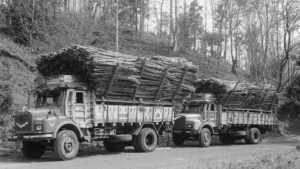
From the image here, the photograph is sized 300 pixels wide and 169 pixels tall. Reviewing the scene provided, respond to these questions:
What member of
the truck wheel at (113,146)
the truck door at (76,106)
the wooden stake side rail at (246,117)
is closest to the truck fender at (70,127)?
the truck door at (76,106)

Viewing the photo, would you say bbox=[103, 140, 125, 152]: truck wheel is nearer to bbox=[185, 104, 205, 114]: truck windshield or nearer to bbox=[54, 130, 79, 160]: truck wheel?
bbox=[54, 130, 79, 160]: truck wheel

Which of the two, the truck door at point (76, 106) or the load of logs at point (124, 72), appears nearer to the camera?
the truck door at point (76, 106)

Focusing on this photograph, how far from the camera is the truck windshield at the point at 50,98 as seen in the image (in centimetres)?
1438

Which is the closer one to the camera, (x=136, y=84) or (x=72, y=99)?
(x=72, y=99)

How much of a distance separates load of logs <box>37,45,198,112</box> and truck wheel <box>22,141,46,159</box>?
288cm

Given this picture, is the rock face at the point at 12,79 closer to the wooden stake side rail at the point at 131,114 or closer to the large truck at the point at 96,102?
the large truck at the point at 96,102

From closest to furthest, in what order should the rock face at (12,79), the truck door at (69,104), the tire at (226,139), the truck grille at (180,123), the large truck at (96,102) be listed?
the large truck at (96,102), the truck door at (69,104), the rock face at (12,79), the truck grille at (180,123), the tire at (226,139)

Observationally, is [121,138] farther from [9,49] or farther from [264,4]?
[264,4]

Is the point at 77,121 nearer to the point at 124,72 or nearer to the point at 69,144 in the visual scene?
the point at 69,144

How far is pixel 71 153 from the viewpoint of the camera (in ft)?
45.2

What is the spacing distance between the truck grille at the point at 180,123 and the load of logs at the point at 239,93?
2990 millimetres

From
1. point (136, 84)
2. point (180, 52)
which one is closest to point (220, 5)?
point (180, 52)

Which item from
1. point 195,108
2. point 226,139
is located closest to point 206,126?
point 195,108

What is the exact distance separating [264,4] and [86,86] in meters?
21.6
